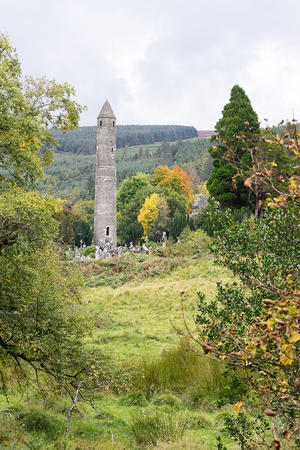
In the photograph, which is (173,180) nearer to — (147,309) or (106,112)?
(106,112)

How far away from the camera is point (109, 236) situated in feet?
125

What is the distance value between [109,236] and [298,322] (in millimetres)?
36239

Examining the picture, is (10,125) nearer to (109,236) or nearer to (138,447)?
(138,447)

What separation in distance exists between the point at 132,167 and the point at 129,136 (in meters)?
70.2

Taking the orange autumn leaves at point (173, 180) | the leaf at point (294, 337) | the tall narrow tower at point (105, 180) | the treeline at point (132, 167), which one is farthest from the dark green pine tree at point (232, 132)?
the treeline at point (132, 167)

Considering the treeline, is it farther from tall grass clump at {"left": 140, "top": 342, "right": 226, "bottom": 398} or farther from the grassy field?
tall grass clump at {"left": 140, "top": 342, "right": 226, "bottom": 398}

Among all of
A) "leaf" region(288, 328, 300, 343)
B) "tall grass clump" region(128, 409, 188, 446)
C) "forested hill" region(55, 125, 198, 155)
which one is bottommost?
"tall grass clump" region(128, 409, 188, 446)

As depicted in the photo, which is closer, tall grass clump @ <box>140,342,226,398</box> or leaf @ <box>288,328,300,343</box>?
leaf @ <box>288,328,300,343</box>

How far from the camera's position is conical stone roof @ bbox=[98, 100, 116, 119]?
39188mm

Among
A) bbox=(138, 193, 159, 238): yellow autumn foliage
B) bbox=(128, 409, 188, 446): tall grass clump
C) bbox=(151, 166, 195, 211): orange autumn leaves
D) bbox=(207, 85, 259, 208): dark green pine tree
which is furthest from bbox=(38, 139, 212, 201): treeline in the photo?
bbox=(128, 409, 188, 446): tall grass clump

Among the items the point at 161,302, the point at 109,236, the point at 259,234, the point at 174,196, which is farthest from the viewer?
the point at 174,196

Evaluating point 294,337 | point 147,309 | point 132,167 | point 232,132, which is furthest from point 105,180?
point 132,167

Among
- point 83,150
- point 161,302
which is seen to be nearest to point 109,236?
point 161,302

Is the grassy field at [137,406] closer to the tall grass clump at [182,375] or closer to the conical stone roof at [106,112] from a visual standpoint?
the tall grass clump at [182,375]
